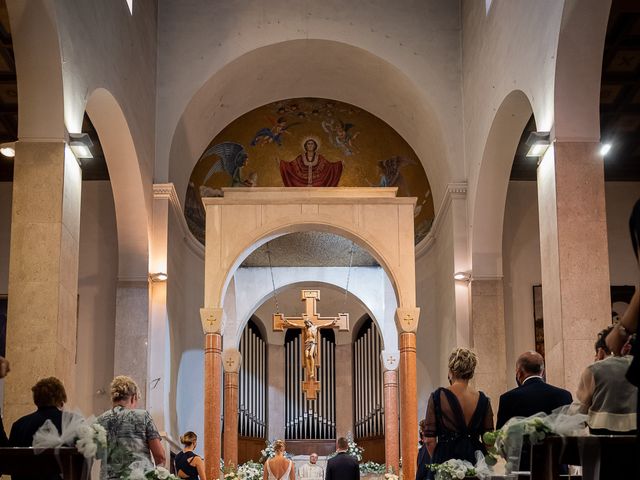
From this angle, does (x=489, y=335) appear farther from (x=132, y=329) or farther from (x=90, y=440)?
(x=90, y=440)

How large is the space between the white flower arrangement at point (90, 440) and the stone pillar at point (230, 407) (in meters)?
10.1

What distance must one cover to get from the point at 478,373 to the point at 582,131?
5.28 metres

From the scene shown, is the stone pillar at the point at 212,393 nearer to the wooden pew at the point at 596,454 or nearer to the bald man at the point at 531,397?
the bald man at the point at 531,397

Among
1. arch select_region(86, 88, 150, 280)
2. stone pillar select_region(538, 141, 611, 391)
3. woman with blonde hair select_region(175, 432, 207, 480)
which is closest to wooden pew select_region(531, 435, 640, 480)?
stone pillar select_region(538, 141, 611, 391)

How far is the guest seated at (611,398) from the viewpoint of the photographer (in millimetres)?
5449

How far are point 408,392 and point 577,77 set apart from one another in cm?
585

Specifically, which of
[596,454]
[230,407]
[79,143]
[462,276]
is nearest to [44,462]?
[596,454]

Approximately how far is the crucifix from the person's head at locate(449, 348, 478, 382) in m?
12.5

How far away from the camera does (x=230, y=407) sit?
16969mm

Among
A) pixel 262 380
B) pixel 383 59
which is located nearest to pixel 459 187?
pixel 383 59

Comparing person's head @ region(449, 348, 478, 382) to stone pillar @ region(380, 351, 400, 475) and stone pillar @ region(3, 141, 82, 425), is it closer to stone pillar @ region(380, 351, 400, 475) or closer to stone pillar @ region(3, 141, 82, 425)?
stone pillar @ region(3, 141, 82, 425)

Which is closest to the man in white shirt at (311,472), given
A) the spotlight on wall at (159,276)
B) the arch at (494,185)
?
the spotlight on wall at (159,276)

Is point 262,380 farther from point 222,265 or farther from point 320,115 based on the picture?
point 222,265

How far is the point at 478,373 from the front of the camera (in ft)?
46.1
